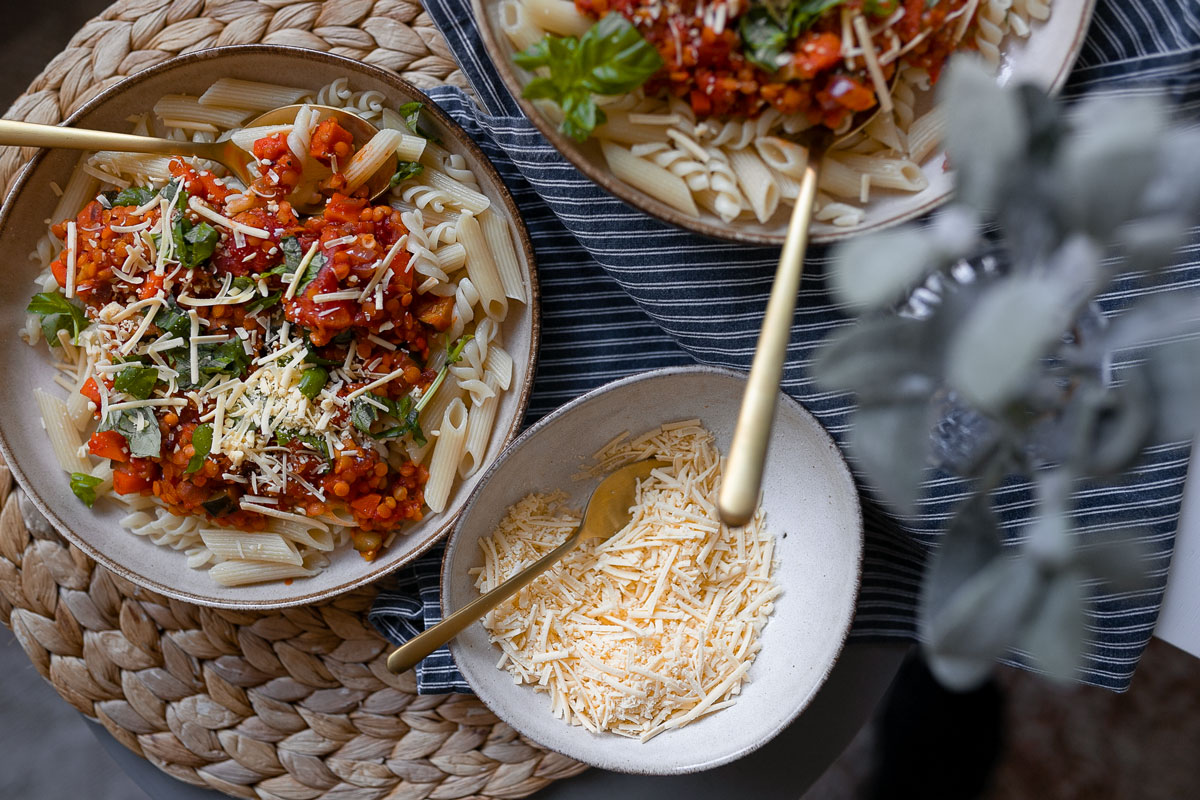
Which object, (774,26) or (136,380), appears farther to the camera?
(136,380)

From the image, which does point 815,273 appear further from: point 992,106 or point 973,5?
point 992,106

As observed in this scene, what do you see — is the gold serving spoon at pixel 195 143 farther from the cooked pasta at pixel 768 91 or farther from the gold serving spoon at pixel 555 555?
the gold serving spoon at pixel 555 555

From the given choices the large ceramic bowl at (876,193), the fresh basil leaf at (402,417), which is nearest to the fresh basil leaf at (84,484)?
the fresh basil leaf at (402,417)

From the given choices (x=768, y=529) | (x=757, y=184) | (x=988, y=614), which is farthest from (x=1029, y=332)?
(x=768, y=529)

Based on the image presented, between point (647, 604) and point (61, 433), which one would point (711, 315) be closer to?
point (647, 604)

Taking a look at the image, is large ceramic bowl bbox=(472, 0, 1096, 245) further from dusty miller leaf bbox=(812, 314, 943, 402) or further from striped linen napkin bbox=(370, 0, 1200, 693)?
dusty miller leaf bbox=(812, 314, 943, 402)

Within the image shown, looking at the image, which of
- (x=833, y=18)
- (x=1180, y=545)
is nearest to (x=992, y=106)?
(x=833, y=18)
